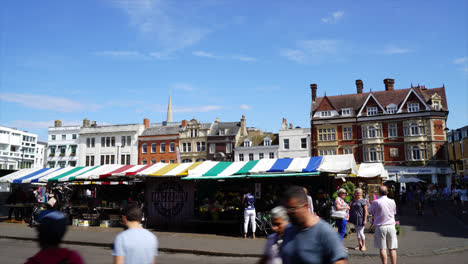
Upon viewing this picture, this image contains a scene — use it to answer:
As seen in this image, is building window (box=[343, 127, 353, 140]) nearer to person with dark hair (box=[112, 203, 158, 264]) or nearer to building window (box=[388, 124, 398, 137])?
building window (box=[388, 124, 398, 137])

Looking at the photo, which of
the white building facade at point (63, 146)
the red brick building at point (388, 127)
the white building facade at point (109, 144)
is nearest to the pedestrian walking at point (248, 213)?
the red brick building at point (388, 127)

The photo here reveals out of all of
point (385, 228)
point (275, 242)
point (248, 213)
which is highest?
point (275, 242)

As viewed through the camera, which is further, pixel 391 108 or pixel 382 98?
pixel 382 98

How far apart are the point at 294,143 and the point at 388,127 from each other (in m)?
12.9

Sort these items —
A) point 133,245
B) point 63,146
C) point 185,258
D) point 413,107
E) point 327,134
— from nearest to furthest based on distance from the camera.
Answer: point 133,245, point 185,258, point 413,107, point 327,134, point 63,146

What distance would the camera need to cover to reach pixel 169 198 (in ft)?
58.4

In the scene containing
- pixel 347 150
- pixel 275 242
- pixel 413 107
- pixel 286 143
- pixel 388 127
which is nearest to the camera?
pixel 275 242

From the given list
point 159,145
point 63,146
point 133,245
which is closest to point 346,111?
point 159,145

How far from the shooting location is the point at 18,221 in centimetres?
2061

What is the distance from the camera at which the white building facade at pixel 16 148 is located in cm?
9450

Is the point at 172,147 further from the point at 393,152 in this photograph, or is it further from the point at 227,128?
the point at 393,152

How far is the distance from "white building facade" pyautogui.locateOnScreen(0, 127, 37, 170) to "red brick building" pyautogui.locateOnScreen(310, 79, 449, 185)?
Result: 75.8m

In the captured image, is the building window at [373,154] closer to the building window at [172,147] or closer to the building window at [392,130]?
the building window at [392,130]

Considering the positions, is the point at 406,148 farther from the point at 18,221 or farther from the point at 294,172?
the point at 18,221
